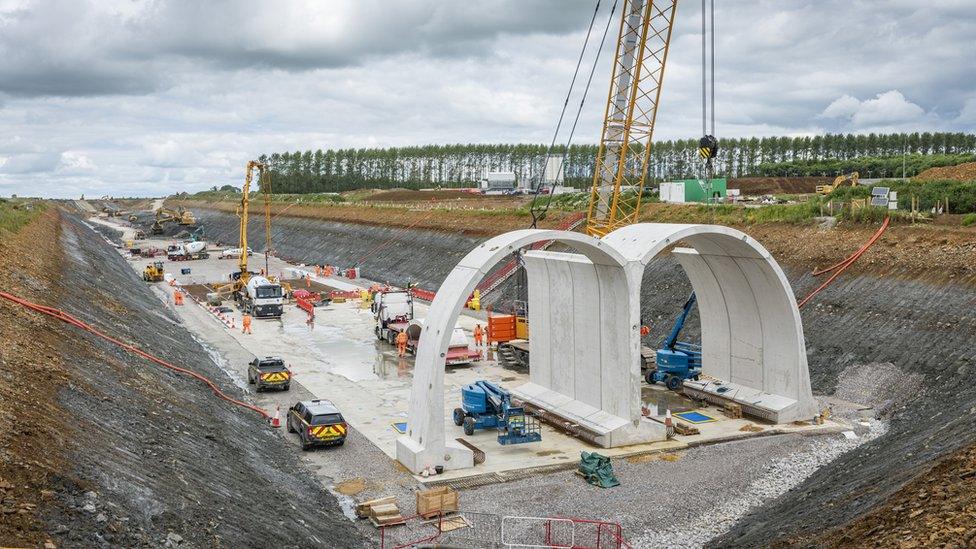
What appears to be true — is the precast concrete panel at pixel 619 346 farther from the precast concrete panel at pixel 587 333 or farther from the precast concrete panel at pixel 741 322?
the precast concrete panel at pixel 741 322

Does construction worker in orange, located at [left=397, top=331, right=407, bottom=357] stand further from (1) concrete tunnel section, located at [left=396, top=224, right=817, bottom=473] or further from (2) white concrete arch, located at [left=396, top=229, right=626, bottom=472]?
(2) white concrete arch, located at [left=396, top=229, right=626, bottom=472]

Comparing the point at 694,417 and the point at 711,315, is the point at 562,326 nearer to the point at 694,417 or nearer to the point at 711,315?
the point at 694,417

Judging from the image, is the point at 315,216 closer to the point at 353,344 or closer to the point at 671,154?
the point at 671,154

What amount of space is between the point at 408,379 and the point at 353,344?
8486 mm

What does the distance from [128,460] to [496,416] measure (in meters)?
11.1

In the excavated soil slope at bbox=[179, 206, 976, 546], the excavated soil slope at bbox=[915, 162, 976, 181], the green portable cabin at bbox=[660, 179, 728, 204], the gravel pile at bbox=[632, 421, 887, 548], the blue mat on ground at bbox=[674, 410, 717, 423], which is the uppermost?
the excavated soil slope at bbox=[915, 162, 976, 181]

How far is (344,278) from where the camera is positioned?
69.1m

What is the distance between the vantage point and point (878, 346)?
89.7ft

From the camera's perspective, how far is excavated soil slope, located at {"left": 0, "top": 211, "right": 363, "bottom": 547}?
438 inches

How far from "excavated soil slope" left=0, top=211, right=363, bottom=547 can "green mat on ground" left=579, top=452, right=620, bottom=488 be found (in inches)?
240

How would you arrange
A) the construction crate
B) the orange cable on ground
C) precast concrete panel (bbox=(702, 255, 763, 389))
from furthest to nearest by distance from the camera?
the orange cable on ground < precast concrete panel (bbox=(702, 255, 763, 389)) < the construction crate

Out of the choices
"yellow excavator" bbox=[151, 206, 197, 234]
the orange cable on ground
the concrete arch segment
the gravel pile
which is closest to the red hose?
the concrete arch segment

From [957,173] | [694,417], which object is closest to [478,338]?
[694,417]

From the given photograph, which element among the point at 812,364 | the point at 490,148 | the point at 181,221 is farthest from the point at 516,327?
the point at 490,148
